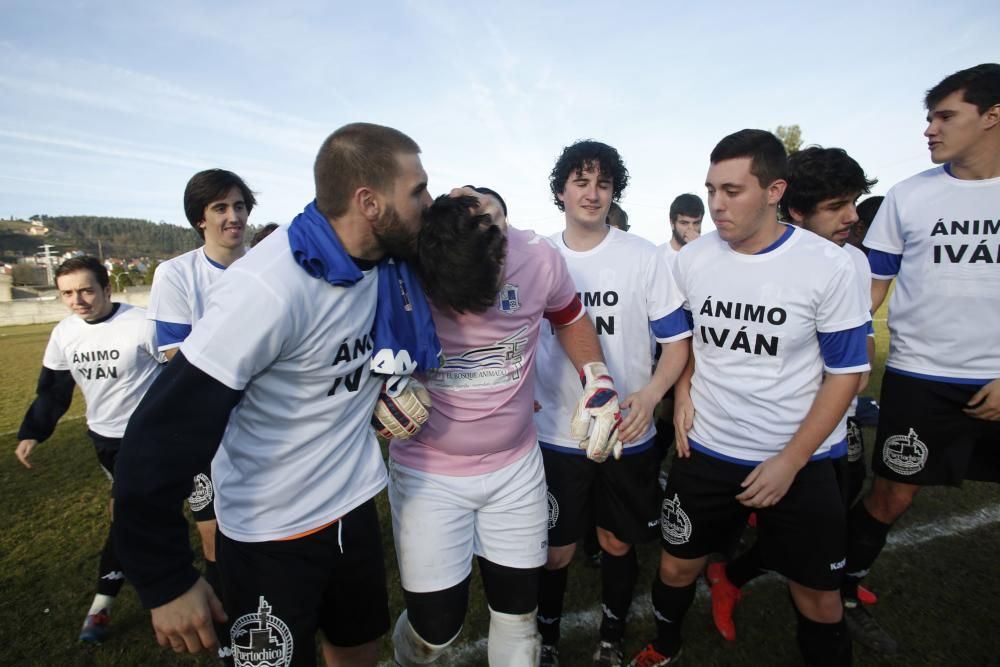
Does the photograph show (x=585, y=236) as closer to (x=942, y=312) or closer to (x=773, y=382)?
(x=773, y=382)

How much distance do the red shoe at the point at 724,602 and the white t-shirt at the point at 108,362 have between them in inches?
156


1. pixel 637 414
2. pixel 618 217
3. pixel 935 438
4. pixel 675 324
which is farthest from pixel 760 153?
pixel 618 217

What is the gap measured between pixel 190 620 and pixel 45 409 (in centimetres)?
311

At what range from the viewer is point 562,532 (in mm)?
2723

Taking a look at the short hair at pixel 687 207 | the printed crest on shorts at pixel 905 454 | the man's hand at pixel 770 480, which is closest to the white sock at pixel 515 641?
the man's hand at pixel 770 480

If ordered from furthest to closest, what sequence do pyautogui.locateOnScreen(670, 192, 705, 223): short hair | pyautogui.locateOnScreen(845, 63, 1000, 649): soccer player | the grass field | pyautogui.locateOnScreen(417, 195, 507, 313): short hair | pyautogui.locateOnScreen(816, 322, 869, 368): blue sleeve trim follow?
1. pyautogui.locateOnScreen(670, 192, 705, 223): short hair
2. the grass field
3. pyautogui.locateOnScreen(845, 63, 1000, 649): soccer player
4. pyautogui.locateOnScreen(816, 322, 869, 368): blue sleeve trim
5. pyautogui.locateOnScreen(417, 195, 507, 313): short hair

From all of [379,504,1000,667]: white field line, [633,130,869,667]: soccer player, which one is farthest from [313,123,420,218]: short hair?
[379,504,1000,667]: white field line

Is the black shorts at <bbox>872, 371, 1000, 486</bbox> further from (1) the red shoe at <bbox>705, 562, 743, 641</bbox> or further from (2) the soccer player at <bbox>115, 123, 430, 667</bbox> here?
(2) the soccer player at <bbox>115, 123, 430, 667</bbox>

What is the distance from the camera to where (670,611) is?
2.59 meters

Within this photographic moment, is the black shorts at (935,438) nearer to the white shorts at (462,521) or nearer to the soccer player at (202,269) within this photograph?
the white shorts at (462,521)

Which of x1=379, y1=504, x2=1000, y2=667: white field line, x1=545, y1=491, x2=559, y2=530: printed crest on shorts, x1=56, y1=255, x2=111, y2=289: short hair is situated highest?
x1=56, y1=255, x2=111, y2=289: short hair

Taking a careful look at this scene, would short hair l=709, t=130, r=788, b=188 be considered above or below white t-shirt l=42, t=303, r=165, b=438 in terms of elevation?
above

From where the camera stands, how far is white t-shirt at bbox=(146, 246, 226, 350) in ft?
10.5

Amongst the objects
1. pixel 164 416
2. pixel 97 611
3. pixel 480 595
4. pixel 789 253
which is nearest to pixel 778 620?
pixel 480 595
